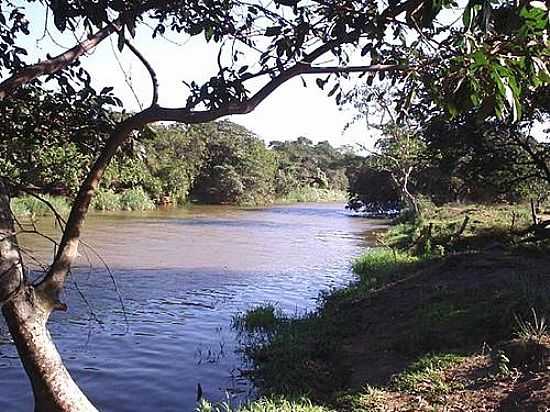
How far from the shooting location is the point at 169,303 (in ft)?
40.7

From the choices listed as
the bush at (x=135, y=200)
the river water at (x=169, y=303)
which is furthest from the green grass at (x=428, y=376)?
the bush at (x=135, y=200)

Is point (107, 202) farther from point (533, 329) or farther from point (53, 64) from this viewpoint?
point (53, 64)

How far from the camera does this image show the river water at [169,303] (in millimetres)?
7359

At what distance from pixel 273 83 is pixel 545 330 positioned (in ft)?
12.8

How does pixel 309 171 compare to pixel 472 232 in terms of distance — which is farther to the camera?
pixel 309 171

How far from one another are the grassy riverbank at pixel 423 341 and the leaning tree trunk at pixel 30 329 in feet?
8.95

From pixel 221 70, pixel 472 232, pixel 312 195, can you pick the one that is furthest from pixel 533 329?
pixel 312 195

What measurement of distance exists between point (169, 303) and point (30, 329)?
9565 mm

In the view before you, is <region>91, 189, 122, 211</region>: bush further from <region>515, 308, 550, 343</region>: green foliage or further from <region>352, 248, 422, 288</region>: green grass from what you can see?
<region>515, 308, 550, 343</region>: green foliage

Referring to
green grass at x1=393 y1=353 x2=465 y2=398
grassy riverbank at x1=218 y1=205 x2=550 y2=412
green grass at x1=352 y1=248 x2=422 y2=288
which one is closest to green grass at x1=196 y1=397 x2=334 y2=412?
grassy riverbank at x1=218 y1=205 x2=550 y2=412

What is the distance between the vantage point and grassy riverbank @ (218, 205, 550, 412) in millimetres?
5285

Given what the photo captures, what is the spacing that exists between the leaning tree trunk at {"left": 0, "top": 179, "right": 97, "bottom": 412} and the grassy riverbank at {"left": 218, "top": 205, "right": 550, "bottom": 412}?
2727mm

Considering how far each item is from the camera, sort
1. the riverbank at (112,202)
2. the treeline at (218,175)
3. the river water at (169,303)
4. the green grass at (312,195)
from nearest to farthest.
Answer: the river water at (169,303) < the riverbank at (112,202) < the treeline at (218,175) < the green grass at (312,195)

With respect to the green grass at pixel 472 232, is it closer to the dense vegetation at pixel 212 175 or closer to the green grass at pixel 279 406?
the green grass at pixel 279 406
